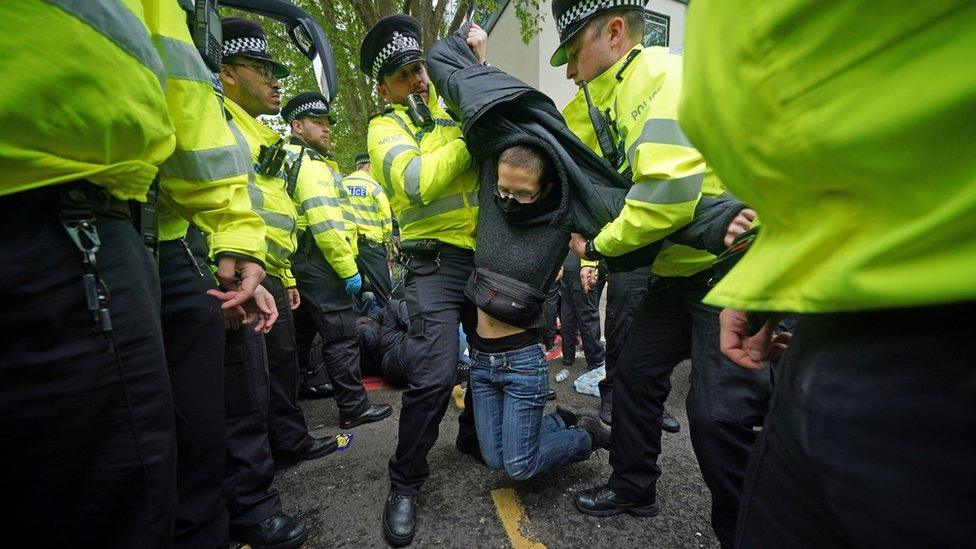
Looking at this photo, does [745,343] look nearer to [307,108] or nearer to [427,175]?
[427,175]

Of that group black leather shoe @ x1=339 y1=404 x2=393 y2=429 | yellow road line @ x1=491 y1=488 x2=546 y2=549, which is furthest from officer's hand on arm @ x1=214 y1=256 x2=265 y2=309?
black leather shoe @ x1=339 y1=404 x2=393 y2=429

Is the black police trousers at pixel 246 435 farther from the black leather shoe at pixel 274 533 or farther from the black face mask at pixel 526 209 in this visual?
the black face mask at pixel 526 209

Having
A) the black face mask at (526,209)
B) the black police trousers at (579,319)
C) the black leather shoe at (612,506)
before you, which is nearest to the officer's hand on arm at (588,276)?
the black police trousers at (579,319)

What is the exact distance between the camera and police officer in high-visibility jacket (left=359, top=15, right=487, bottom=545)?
189 cm

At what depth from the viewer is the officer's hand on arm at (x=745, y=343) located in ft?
3.03

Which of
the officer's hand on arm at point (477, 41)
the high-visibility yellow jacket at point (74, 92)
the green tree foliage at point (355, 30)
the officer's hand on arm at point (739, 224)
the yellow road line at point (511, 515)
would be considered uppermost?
the green tree foliage at point (355, 30)

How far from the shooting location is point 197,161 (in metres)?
1.18

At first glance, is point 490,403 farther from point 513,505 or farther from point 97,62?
point 97,62

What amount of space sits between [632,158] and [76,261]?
1.62 meters

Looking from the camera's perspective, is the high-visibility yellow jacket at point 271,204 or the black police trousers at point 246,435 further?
the high-visibility yellow jacket at point 271,204

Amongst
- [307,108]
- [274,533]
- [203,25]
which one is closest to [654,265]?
[203,25]

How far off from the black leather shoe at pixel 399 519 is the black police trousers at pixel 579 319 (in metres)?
2.55

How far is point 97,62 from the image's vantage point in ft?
2.40

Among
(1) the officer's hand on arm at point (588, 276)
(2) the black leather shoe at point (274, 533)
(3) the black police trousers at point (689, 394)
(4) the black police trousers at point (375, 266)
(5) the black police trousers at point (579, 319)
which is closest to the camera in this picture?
(3) the black police trousers at point (689, 394)
